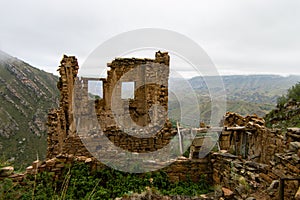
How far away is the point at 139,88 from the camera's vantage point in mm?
14664

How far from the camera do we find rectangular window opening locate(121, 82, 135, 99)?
49.0 feet

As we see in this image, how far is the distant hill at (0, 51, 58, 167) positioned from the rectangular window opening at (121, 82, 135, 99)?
15543 millimetres

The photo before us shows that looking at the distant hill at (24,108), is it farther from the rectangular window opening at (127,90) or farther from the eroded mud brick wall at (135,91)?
the rectangular window opening at (127,90)

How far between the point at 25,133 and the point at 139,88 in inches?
1094

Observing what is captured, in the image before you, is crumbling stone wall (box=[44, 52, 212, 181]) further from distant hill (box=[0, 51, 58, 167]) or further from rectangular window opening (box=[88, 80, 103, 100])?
distant hill (box=[0, 51, 58, 167])

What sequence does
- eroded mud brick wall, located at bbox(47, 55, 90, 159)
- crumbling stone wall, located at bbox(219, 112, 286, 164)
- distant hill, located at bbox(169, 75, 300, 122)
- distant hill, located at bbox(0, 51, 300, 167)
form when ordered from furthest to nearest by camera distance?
distant hill, located at bbox(0, 51, 300, 167) < eroded mud brick wall, located at bbox(47, 55, 90, 159) < distant hill, located at bbox(169, 75, 300, 122) < crumbling stone wall, located at bbox(219, 112, 286, 164)

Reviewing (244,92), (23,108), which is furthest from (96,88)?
(244,92)

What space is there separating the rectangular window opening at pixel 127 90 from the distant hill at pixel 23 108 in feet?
51.0

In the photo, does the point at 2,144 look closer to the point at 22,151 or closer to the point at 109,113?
the point at 22,151

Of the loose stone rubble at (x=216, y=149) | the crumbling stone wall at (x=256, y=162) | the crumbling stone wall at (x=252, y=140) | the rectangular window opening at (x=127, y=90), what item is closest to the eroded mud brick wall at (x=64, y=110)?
the loose stone rubble at (x=216, y=149)

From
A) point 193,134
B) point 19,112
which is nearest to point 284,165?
point 193,134

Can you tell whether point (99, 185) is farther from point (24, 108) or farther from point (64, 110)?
point (24, 108)

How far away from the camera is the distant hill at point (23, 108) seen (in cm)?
3097

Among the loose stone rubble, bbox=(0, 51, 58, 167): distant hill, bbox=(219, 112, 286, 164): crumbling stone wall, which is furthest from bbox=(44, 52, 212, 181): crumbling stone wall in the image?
bbox=(0, 51, 58, 167): distant hill
